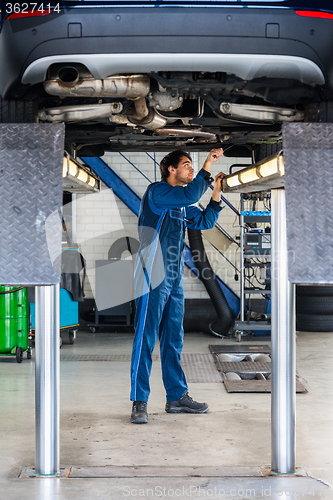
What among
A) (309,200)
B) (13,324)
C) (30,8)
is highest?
(30,8)

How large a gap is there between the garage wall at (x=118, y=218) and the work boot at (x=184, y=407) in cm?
492

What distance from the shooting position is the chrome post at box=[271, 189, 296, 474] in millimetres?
2553

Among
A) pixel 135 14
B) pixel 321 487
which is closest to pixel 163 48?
pixel 135 14

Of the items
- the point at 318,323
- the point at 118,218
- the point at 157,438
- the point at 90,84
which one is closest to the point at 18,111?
the point at 90,84

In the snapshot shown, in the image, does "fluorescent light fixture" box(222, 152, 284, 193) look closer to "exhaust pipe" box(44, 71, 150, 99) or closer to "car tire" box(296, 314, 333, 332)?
"exhaust pipe" box(44, 71, 150, 99)

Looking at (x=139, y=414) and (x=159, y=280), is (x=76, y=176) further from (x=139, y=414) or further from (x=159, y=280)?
(x=139, y=414)

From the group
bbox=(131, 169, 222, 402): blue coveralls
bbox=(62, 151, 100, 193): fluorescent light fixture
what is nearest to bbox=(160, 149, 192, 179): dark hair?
bbox=(131, 169, 222, 402): blue coveralls

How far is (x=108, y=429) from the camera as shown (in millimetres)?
3439

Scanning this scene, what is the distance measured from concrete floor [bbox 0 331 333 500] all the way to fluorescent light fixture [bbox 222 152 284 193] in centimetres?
148

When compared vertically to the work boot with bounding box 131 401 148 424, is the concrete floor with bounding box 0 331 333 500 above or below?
below

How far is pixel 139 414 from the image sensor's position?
3.55 meters

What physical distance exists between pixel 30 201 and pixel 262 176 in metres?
1.19

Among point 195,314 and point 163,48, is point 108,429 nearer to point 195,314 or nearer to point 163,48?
point 163,48

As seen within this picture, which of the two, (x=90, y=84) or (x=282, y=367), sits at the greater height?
(x=90, y=84)
